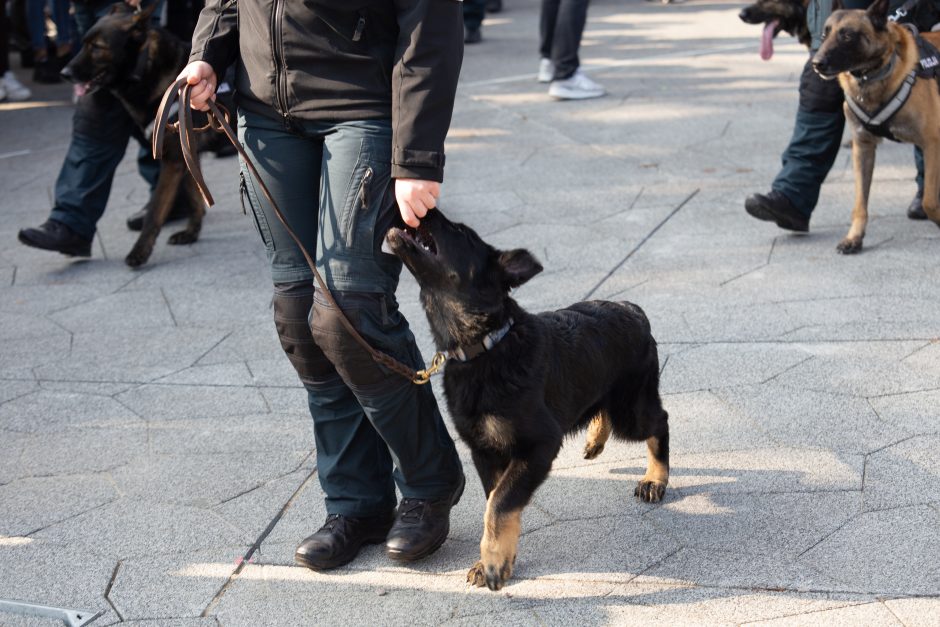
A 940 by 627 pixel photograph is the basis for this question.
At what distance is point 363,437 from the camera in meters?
3.07

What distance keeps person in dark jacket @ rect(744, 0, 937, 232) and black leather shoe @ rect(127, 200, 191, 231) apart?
3496 millimetres

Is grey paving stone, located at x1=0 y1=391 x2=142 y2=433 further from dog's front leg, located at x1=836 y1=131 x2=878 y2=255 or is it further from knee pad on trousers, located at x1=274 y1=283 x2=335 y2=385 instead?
dog's front leg, located at x1=836 y1=131 x2=878 y2=255

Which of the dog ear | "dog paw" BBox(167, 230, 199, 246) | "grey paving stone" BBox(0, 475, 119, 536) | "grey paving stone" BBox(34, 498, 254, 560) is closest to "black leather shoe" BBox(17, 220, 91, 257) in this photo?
"dog paw" BBox(167, 230, 199, 246)

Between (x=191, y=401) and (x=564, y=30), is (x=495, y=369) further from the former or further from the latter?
(x=564, y=30)

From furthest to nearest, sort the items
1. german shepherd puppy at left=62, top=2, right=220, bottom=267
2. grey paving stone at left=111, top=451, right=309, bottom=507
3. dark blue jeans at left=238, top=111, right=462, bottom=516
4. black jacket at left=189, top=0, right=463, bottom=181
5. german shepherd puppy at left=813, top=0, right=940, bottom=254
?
german shepherd puppy at left=62, top=2, right=220, bottom=267 < german shepherd puppy at left=813, top=0, right=940, bottom=254 < grey paving stone at left=111, top=451, right=309, bottom=507 < dark blue jeans at left=238, top=111, right=462, bottom=516 < black jacket at left=189, top=0, right=463, bottom=181

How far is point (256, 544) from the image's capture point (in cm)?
320

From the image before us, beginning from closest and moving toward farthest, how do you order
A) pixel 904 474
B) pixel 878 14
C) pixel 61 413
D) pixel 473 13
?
pixel 904 474 → pixel 61 413 → pixel 878 14 → pixel 473 13

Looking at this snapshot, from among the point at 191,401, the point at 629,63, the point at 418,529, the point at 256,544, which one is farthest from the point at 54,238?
the point at 629,63

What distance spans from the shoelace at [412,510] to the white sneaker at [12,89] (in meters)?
8.41

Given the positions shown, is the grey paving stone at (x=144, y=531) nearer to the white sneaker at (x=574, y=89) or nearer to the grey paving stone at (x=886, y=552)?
the grey paving stone at (x=886, y=552)

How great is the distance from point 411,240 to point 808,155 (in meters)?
3.26

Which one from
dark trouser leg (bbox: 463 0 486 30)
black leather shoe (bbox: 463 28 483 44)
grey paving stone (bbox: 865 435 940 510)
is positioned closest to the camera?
grey paving stone (bbox: 865 435 940 510)

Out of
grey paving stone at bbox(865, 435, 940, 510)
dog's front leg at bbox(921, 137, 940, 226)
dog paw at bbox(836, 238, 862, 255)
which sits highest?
dog's front leg at bbox(921, 137, 940, 226)

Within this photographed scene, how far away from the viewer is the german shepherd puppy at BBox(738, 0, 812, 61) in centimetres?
626
